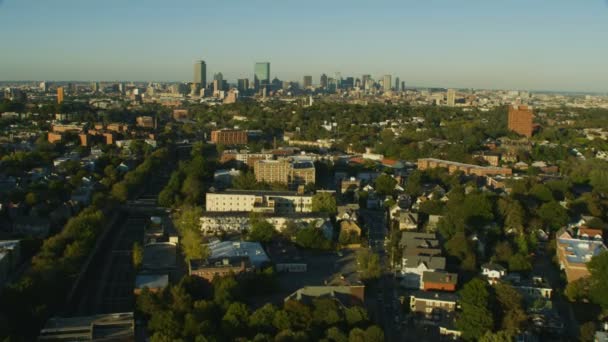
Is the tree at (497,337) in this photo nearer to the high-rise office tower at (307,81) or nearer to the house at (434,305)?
the house at (434,305)

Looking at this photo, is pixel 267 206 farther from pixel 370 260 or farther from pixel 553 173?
pixel 553 173

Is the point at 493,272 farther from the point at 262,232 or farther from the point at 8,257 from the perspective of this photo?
the point at 8,257

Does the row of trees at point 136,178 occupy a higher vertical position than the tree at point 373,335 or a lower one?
higher

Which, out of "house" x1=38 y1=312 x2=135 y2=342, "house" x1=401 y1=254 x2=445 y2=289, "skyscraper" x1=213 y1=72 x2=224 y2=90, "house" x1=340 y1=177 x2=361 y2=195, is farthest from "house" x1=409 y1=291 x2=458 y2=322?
"skyscraper" x1=213 y1=72 x2=224 y2=90

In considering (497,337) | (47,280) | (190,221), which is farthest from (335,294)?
(190,221)

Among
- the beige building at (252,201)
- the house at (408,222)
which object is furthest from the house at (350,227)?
the beige building at (252,201)
